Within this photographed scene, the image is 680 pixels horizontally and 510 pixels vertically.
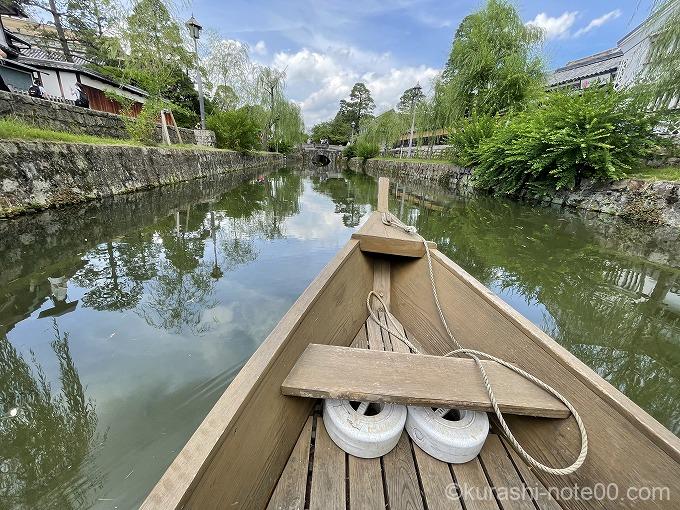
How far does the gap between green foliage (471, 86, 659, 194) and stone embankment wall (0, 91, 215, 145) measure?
37.8 ft

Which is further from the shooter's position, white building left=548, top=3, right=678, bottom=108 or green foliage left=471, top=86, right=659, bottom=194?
white building left=548, top=3, right=678, bottom=108

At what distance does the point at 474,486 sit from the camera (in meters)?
1.02

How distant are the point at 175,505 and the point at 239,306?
2.22 meters

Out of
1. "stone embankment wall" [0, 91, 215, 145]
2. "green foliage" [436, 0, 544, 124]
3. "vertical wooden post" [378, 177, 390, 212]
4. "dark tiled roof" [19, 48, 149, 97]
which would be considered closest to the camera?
"vertical wooden post" [378, 177, 390, 212]

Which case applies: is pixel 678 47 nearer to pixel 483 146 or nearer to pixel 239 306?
pixel 483 146

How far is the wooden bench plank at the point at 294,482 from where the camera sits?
0.93 meters

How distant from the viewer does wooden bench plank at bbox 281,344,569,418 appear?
1.00m

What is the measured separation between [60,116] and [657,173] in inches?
550

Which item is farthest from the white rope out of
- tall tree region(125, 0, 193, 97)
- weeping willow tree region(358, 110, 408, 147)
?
weeping willow tree region(358, 110, 408, 147)

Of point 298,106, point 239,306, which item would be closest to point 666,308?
point 239,306

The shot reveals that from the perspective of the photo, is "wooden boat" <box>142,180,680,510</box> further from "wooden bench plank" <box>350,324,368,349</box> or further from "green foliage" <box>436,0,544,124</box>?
"green foliage" <box>436,0,544,124</box>

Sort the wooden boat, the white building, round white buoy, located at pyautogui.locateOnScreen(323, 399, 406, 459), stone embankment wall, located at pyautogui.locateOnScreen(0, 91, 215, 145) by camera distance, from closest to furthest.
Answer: the wooden boat < round white buoy, located at pyautogui.locateOnScreen(323, 399, 406, 459) < stone embankment wall, located at pyautogui.locateOnScreen(0, 91, 215, 145) < the white building

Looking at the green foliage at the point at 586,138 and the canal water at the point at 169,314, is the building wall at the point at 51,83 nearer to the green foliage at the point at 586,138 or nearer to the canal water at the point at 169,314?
the canal water at the point at 169,314

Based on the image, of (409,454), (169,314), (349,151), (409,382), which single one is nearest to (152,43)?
(169,314)
